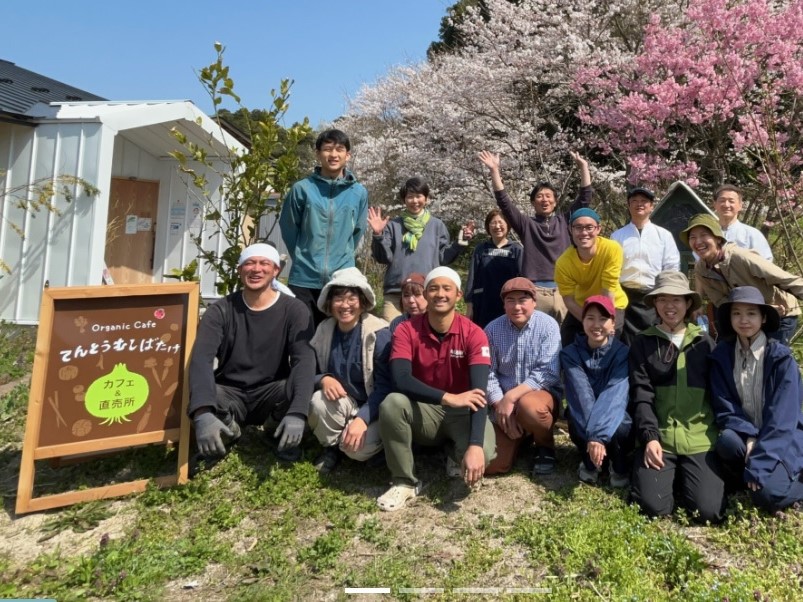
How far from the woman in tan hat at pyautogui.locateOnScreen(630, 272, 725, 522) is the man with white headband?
199 cm

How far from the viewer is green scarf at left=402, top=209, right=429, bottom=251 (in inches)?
179

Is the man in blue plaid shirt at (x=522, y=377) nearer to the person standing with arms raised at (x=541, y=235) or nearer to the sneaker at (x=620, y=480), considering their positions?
the sneaker at (x=620, y=480)

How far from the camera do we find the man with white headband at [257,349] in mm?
3396

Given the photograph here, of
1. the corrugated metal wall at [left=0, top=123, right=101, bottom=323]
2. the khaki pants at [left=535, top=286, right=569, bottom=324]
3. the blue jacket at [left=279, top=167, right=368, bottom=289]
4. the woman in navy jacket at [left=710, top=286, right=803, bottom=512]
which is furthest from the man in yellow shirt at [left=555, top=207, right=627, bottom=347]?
the corrugated metal wall at [left=0, top=123, right=101, bottom=323]

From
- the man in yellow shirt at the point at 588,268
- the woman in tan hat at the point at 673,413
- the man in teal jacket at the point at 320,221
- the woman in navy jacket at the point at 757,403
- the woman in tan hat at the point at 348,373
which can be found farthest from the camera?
the man in teal jacket at the point at 320,221

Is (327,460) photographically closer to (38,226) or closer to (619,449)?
(619,449)

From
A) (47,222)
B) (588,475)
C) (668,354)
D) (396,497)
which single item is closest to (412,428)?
(396,497)

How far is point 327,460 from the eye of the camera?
349 centimetres

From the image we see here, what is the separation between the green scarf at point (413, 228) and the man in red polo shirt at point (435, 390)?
135cm

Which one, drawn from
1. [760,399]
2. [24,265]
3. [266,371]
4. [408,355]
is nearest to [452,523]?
[408,355]

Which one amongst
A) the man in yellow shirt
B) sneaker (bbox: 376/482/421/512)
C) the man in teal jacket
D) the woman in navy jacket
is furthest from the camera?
the man in teal jacket

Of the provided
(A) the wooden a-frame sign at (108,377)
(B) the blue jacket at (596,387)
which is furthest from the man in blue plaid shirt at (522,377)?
(A) the wooden a-frame sign at (108,377)

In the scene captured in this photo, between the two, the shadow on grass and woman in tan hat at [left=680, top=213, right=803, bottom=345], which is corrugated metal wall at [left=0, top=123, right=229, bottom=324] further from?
woman in tan hat at [left=680, top=213, right=803, bottom=345]

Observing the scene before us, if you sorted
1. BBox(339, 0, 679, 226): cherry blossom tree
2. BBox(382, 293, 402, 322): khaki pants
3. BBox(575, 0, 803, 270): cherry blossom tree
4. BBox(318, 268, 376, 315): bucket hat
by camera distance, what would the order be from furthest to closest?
BBox(339, 0, 679, 226): cherry blossom tree → BBox(575, 0, 803, 270): cherry blossom tree → BBox(382, 293, 402, 322): khaki pants → BBox(318, 268, 376, 315): bucket hat
